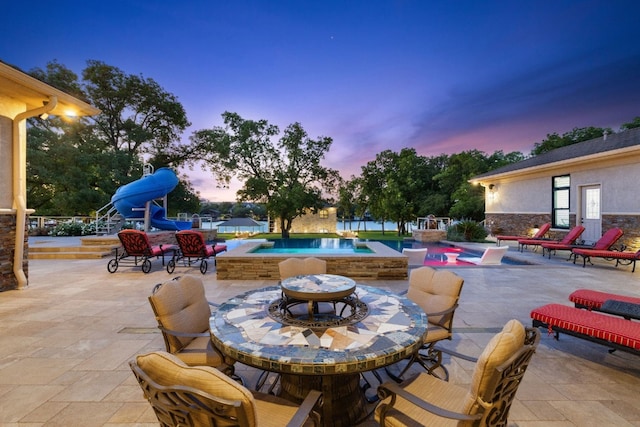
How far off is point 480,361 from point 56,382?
3632 mm

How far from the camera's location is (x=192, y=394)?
1104mm

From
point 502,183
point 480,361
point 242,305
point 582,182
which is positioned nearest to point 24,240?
point 242,305

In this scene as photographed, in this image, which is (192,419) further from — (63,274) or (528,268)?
(528,268)

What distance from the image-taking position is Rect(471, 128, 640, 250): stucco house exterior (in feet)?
30.5

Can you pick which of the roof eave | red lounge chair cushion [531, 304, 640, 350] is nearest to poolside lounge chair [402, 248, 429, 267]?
red lounge chair cushion [531, 304, 640, 350]

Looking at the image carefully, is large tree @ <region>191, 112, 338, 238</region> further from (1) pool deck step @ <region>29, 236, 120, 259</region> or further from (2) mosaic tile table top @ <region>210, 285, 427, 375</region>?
(2) mosaic tile table top @ <region>210, 285, 427, 375</region>

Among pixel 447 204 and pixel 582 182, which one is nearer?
pixel 582 182

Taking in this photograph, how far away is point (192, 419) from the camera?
1.17 metres

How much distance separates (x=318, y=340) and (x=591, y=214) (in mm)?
13712

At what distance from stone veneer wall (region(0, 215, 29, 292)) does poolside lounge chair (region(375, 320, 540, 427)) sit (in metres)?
7.80

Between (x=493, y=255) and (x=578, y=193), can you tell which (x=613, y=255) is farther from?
(x=578, y=193)

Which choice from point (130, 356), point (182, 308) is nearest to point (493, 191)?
point (182, 308)

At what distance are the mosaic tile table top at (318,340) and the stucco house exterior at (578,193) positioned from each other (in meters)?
11.4

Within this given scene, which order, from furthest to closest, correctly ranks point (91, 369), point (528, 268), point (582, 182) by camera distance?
point (582, 182) → point (528, 268) → point (91, 369)
